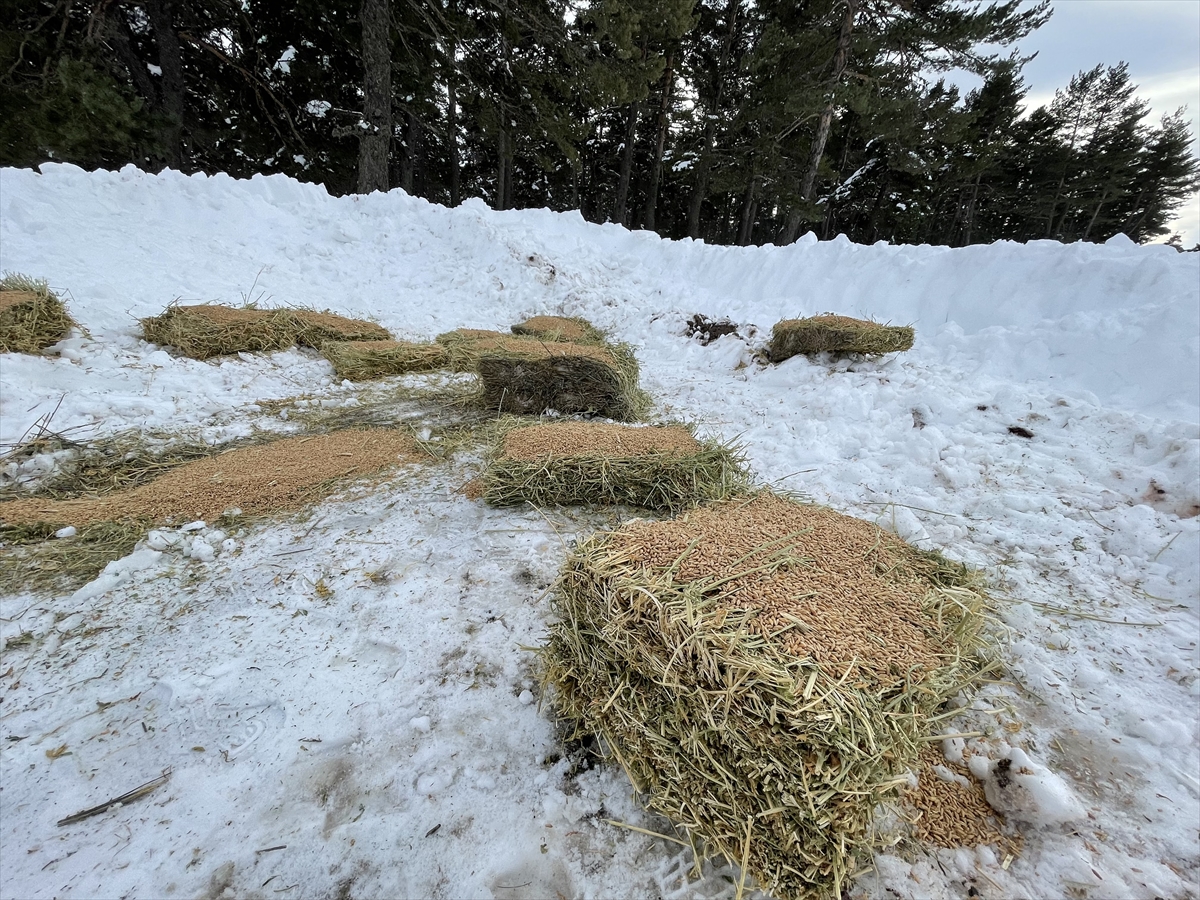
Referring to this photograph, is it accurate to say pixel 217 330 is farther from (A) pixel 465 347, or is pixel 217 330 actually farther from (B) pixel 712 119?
(B) pixel 712 119

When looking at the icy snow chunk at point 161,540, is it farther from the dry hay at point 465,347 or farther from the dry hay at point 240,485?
the dry hay at point 465,347

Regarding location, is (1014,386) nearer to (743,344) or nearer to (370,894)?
(743,344)

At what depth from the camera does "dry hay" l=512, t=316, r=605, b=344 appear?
595cm

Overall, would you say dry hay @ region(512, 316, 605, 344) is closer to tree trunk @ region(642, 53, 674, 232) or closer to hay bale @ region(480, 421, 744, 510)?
hay bale @ region(480, 421, 744, 510)

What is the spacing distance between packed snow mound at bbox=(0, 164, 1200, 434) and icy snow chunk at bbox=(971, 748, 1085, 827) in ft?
12.1

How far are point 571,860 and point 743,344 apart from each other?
18.6 feet

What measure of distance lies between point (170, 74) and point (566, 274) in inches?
460

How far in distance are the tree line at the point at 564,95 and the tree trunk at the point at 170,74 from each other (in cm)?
5

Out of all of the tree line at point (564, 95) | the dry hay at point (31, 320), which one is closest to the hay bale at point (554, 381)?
the dry hay at point (31, 320)

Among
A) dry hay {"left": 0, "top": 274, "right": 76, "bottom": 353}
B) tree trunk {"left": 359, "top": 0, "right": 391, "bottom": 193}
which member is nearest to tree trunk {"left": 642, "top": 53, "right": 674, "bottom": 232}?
tree trunk {"left": 359, "top": 0, "right": 391, "bottom": 193}

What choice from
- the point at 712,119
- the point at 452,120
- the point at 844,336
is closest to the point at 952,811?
the point at 844,336

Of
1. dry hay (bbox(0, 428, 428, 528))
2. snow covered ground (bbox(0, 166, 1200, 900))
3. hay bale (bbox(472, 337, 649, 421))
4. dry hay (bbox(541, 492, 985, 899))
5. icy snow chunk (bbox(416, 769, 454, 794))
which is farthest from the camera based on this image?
hay bale (bbox(472, 337, 649, 421))

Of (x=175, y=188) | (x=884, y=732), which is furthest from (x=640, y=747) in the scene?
(x=175, y=188)

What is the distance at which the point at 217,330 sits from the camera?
14.9 feet
